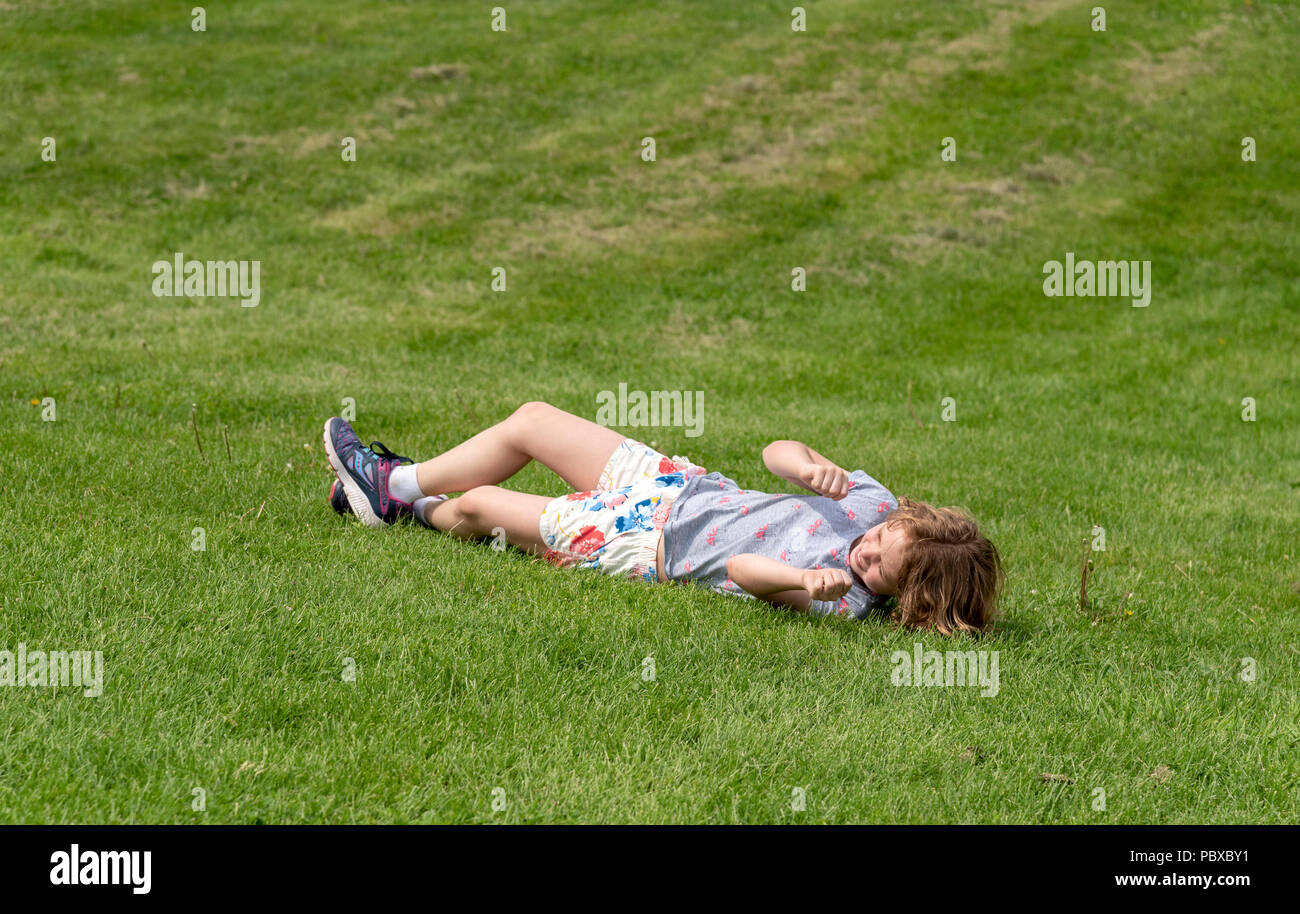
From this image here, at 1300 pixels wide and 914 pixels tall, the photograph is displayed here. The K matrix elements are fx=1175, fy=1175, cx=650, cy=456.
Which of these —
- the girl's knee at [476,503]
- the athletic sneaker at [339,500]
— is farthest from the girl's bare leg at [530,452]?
the athletic sneaker at [339,500]

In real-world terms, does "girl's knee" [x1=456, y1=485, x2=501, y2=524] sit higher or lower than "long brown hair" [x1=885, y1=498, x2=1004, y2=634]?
higher

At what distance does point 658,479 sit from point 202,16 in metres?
21.1

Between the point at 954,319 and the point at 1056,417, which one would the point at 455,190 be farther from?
the point at 1056,417

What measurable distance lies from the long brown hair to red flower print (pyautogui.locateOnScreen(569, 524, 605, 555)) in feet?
4.54

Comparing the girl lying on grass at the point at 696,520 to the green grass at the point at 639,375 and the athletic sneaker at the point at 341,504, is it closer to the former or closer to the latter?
the athletic sneaker at the point at 341,504

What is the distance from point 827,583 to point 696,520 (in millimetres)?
1027

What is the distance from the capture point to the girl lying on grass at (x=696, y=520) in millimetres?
5176

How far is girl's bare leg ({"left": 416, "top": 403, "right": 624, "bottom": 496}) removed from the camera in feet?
19.6

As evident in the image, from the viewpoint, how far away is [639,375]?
11.5 m

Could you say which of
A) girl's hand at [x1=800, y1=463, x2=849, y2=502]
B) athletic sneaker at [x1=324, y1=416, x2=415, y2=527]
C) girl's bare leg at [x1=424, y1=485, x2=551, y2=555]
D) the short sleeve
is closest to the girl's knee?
girl's bare leg at [x1=424, y1=485, x2=551, y2=555]

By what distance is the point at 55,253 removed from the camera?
14125 millimetres

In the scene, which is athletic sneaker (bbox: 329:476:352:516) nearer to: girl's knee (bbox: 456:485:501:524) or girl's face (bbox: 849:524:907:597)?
girl's knee (bbox: 456:485:501:524)
